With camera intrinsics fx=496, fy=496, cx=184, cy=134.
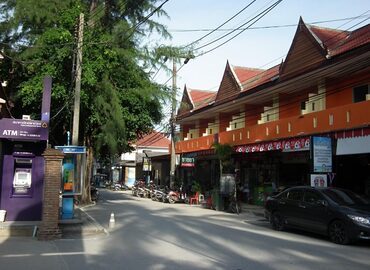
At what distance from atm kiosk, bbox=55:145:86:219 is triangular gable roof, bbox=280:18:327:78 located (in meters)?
12.3

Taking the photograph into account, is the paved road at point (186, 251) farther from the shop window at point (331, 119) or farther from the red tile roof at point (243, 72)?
the red tile roof at point (243, 72)

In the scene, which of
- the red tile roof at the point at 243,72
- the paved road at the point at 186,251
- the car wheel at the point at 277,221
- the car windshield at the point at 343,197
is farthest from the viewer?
the red tile roof at the point at 243,72

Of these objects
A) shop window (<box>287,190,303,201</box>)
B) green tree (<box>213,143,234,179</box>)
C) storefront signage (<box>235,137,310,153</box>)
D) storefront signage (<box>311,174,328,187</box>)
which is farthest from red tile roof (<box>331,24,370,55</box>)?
green tree (<box>213,143,234,179</box>)

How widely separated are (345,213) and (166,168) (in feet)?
122

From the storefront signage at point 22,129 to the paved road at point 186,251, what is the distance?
11.9 ft

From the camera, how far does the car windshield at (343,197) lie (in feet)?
47.4

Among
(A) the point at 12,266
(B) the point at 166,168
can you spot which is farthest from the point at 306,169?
(B) the point at 166,168

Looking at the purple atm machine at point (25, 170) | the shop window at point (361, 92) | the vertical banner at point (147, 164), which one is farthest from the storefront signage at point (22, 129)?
the vertical banner at point (147, 164)

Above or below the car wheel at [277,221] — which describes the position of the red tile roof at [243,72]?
above

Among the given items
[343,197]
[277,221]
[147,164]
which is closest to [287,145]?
[277,221]

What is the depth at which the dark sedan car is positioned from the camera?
13258 millimetres

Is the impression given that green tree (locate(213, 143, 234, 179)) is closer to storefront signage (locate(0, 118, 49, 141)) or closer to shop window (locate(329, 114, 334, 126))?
shop window (locate(329, 114, 334, 126))

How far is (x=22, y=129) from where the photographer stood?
15.8 m

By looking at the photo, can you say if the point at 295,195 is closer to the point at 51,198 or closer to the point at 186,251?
the point at 186,251
